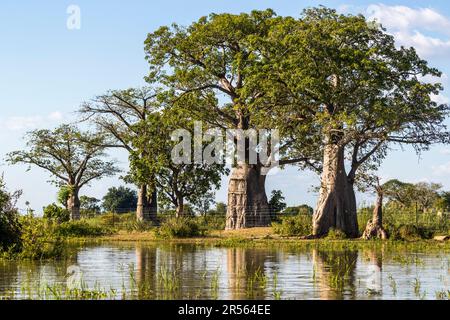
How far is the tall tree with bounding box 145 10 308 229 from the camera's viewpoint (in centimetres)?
4384

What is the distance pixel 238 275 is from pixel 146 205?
1348 inches

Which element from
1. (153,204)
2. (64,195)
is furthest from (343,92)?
(64,195)

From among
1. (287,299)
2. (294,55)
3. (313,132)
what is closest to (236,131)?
(313,132)

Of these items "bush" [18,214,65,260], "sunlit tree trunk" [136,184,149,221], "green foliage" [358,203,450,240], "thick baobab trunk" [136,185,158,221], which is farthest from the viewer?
"sunlit tree trunk" [136,184,149,221]

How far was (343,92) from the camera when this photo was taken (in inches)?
1473

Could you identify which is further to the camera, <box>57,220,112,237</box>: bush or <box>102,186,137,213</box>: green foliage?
<box>102,186,137,213</box>: green foliage

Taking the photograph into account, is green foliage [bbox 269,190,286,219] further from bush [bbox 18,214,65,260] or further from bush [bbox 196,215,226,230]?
bush [bbox 18,214,65,260]

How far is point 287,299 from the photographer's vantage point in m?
16.1

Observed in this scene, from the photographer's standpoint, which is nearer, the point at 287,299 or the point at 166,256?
the point at 287,299

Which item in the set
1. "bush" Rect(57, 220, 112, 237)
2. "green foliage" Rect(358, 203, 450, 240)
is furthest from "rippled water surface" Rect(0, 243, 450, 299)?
"bush" Rect(57, 220, 112, 237)

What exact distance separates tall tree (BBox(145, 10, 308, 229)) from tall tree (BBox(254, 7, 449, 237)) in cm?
436

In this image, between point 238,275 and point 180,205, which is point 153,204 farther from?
point 238,275
